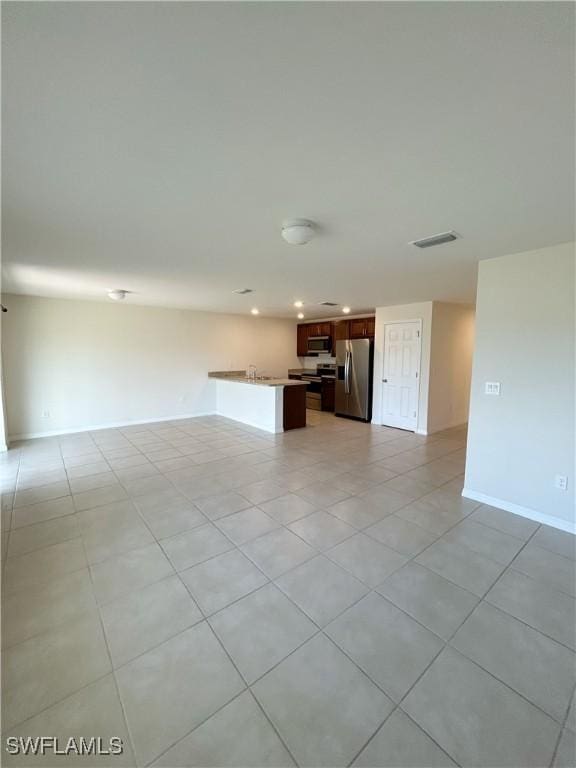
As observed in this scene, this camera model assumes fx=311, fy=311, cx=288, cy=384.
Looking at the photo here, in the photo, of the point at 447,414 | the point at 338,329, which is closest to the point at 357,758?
the point at 447,414

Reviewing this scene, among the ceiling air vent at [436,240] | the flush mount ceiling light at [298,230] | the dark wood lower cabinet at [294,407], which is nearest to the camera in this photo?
the flush mount ceiling light at [298,230]

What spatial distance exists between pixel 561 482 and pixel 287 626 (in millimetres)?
2598

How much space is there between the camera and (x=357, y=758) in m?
1.14

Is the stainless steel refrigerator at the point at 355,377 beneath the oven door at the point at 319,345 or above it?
beneath

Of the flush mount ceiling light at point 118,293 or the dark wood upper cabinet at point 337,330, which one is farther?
the dark wood upper cabinet at point 337,330

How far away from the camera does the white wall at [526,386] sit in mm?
2615

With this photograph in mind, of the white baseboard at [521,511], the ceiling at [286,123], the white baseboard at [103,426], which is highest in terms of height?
the ceiling at [286,123]

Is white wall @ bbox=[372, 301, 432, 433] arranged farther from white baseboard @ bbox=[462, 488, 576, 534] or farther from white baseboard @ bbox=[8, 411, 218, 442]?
white baseboard @ bbox=[8, 411, 218, 442]

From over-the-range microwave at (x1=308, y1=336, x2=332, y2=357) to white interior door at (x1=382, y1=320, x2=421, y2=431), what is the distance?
1.88 metres

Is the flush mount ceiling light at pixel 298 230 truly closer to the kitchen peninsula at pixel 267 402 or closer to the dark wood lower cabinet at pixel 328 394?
the kitchen peninsula at pixel 267 402

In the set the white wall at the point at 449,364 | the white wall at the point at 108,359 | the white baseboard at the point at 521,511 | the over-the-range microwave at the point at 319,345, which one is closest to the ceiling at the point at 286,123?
the white baseboard at the point at 521,511

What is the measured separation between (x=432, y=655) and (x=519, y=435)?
2.15 metres

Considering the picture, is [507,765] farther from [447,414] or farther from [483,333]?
[447,414]

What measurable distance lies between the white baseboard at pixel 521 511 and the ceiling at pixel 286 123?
7.69 ft
